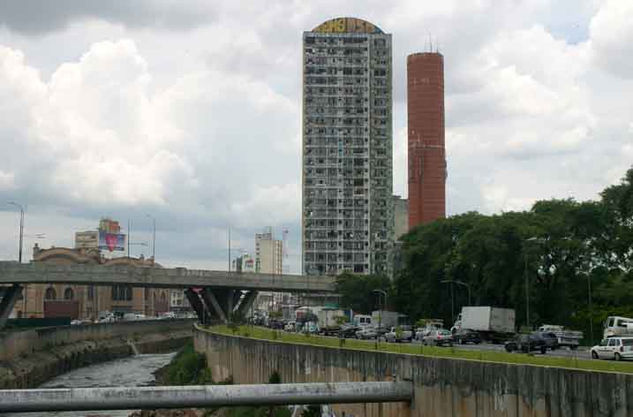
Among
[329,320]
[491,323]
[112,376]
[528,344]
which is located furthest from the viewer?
[329,320]

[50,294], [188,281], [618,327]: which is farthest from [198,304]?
[618,327]

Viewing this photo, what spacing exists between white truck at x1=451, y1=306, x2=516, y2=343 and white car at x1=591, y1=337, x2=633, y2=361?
3223 centimetres

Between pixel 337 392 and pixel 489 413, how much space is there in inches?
280

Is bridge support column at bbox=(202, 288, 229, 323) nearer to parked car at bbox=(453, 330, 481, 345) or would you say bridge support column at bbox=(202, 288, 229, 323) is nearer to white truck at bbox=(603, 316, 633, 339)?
parked car at bbox=(453, 330, 481, 345)

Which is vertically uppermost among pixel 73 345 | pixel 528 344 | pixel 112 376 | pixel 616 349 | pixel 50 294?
pixel 50 294

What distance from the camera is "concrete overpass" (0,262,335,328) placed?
11456cm

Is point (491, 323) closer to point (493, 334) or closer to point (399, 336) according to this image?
point (493, 334)

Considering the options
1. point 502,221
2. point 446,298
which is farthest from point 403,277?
point 502,221

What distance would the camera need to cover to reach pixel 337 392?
37844mm

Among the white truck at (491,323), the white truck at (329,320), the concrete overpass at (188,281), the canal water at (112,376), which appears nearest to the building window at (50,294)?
the concrete overpass at (188,281)

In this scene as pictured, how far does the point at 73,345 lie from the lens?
131 m

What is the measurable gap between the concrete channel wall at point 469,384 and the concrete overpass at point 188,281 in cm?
6526

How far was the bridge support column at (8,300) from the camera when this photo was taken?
4496 inches

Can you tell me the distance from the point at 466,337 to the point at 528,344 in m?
23.3
